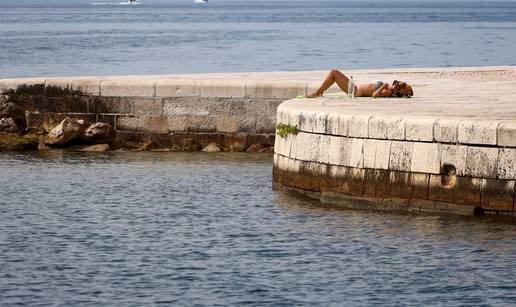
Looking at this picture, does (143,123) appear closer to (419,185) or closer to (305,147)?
(305,147)

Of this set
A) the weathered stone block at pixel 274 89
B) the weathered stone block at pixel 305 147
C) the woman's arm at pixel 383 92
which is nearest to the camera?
the weathered stone block at pixel 305 147

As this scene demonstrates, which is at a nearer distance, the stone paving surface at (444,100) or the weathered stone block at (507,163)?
the weathered stone block at (507,163)

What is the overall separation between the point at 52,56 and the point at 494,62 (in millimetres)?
18376

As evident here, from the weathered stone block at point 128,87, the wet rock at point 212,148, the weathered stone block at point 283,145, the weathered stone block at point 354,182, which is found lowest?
the wet rock at point 212,148

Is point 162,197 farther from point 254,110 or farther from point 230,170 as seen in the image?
point 254,110

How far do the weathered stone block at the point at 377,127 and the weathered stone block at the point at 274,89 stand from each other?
6.65m

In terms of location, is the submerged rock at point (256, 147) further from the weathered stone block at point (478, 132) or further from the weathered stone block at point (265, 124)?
the weathered stone block at point (478, 132)

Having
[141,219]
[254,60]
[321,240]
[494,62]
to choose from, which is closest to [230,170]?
[141,219]

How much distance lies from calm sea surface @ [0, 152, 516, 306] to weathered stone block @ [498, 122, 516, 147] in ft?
3.10

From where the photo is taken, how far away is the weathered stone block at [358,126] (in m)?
17.1

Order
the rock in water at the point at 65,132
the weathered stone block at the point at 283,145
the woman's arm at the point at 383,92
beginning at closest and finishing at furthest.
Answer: the weathered stone block at the point at 283,145, the woman's arm at the point at 383,92, the rock in water at the point at 65,132

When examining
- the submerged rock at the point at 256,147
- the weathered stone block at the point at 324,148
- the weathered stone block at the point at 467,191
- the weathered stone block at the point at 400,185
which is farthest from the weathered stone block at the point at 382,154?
the submerged rock at the point at 256,147

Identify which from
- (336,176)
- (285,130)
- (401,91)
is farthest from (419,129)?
(401,91)

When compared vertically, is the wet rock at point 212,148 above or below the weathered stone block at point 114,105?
below
